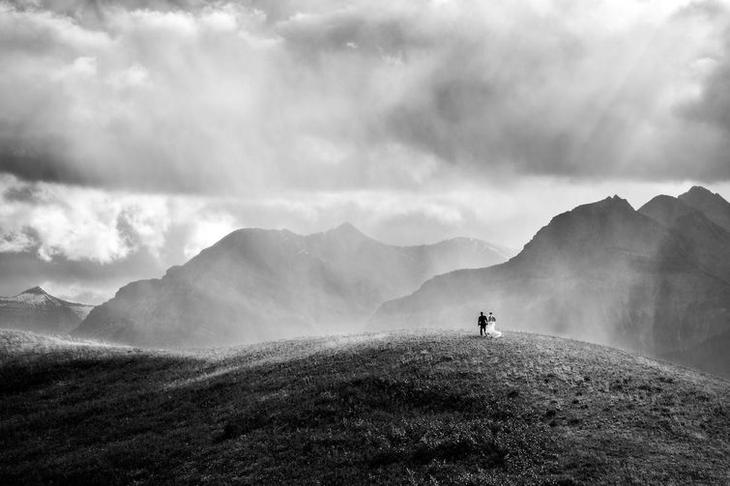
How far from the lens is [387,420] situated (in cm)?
3809

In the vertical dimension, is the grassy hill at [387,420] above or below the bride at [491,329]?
below

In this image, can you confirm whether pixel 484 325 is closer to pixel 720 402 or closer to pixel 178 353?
pixel 720 402

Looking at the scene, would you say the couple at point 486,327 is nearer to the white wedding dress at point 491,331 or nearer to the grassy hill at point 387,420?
the white wedding dress at point 491,331

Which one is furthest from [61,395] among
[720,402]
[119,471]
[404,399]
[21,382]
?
[720,402]

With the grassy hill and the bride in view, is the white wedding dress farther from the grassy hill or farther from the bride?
the grassy hill

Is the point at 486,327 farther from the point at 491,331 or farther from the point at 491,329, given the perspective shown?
the point at 491,331

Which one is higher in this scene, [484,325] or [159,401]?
[484,325]

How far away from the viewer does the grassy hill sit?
→ 104 ft

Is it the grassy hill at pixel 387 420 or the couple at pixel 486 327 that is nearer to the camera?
the grassy hill at pixel 387 420

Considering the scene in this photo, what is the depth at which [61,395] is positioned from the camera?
5438 centimetres

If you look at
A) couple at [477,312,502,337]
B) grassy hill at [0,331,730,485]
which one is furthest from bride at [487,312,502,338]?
grassy hill at [0,331,730,485]

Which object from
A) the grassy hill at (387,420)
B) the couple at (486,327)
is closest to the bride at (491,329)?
the couple at (486,327)

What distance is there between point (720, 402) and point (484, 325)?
75.3ft

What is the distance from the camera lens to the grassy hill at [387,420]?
3164 cm
